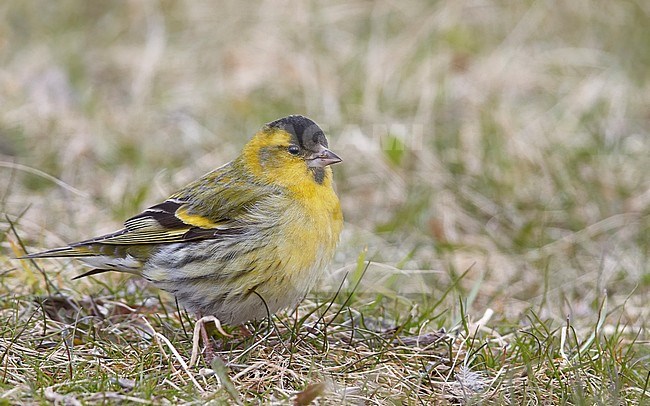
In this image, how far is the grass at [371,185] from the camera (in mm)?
4094

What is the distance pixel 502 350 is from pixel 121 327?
5.77ft

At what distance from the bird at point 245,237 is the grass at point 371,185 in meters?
0.19

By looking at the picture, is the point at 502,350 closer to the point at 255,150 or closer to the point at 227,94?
the point at 255,150

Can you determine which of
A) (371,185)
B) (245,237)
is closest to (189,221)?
(245,237)

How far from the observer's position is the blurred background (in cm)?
625

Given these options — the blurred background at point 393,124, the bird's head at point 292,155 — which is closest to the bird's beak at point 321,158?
the bird's head at point 292,155

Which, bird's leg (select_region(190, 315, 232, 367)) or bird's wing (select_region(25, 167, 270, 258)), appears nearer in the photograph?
bird's leg (select_region(190, 315, 232, 367))

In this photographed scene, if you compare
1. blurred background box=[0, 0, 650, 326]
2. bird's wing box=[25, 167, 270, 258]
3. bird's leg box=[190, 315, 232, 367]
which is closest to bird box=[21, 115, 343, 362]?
bird's wing box=[25, 167, 270, 258]

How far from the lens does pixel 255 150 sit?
492cm

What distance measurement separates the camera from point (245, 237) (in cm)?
443

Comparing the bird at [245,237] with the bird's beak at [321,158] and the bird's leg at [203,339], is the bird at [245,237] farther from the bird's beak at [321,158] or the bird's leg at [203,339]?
the bird's leg at [203,339]

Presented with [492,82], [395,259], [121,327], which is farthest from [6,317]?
[492,82]

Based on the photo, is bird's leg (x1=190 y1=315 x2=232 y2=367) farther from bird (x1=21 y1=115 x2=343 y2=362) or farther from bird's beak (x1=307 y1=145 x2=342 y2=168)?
bird's beak (x1=307 y1=145 x2=342 y2=168)

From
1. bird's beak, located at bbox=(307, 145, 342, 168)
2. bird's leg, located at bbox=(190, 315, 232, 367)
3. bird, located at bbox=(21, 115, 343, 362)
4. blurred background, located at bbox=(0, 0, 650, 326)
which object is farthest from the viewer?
blurred background, located at bbox=(0, 0, 650, 326)
